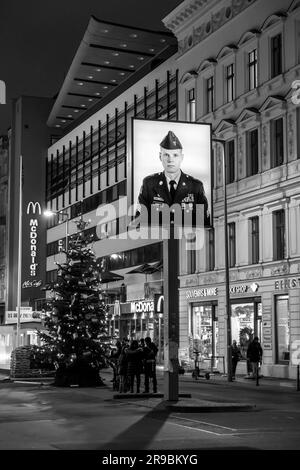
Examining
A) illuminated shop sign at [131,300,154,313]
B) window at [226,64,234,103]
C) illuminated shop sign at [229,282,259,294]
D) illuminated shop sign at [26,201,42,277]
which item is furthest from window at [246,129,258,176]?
illuminated shop sign at [26,201,42,277]

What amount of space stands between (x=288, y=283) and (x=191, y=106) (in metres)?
15.0

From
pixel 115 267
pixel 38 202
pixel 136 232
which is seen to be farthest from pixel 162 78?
pixel 38 202

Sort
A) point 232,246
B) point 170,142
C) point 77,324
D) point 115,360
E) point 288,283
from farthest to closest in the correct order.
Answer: point 232,246
point 288,283
point 77,324
point 115,360
point 170,142

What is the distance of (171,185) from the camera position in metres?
23.4

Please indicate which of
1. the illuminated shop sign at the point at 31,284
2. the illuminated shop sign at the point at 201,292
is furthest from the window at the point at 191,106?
the illuminated shop sign at the point at 31,284

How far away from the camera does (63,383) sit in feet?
101

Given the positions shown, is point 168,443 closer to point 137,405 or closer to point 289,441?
point 289,441

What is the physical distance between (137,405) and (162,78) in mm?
34357

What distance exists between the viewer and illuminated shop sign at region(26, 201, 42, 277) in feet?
255

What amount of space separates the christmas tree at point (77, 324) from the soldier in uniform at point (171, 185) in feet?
29.0

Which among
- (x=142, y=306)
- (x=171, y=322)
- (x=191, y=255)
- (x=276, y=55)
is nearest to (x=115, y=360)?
(x=171, y=322)

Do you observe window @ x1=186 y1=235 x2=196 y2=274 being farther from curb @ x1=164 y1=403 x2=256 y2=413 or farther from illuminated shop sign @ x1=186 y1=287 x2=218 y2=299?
curb @ x1=164 y1=403 x2=256 y2=413

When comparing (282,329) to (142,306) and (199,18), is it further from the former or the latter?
(199,18)

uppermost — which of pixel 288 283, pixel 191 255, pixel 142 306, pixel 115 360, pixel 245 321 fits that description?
pixel 191 255
